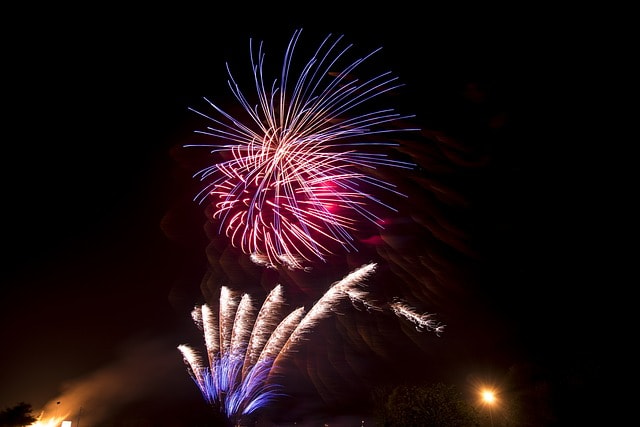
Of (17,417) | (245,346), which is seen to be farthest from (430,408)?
(17,417)

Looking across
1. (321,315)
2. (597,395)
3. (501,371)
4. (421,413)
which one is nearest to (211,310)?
(321,315)

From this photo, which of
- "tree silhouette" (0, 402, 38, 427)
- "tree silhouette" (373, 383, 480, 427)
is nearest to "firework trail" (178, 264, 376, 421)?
"tree silhouette" (373, 383, 480, 427)

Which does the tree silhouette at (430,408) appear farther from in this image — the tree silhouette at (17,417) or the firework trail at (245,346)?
the tree silhouette at (17,417)

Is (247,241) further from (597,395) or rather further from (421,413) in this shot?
(597,395)

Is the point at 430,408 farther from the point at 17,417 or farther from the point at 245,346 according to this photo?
the point at 17,417

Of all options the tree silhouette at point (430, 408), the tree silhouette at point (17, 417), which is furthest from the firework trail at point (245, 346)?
the tree silhouette at point (17, 417)
